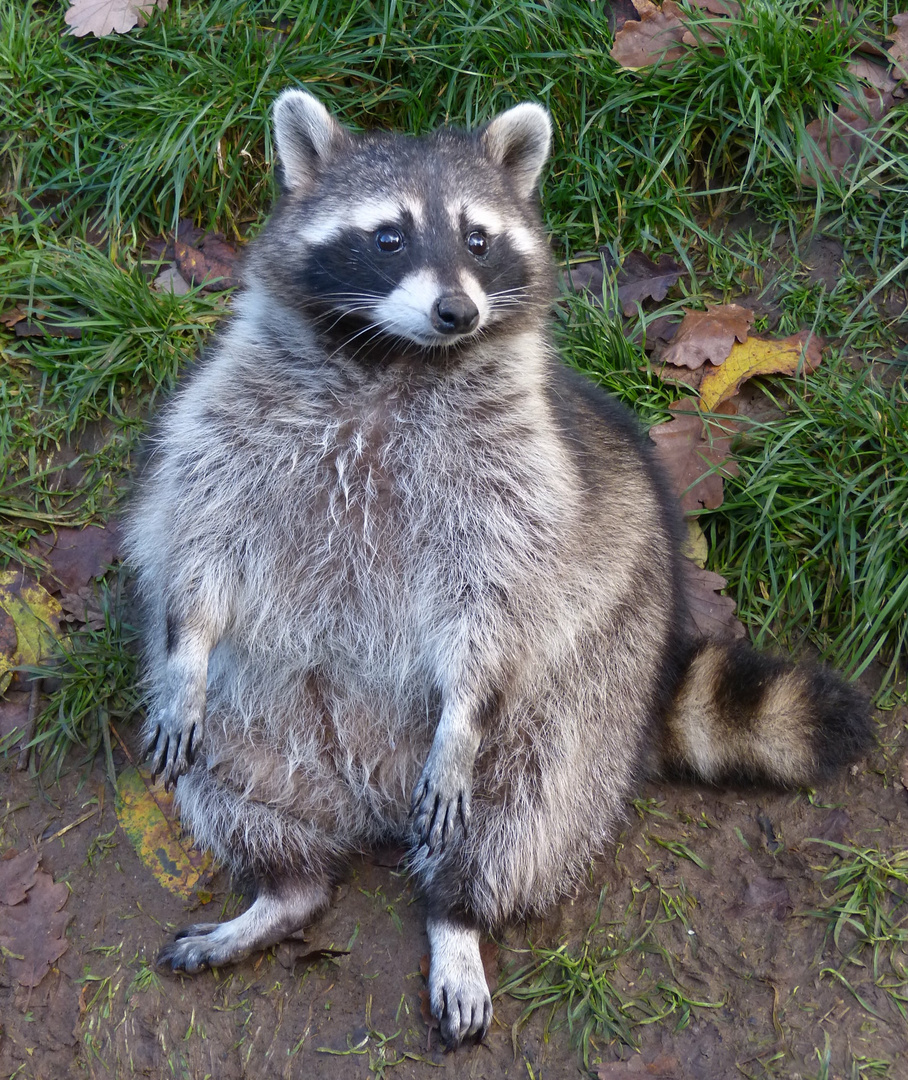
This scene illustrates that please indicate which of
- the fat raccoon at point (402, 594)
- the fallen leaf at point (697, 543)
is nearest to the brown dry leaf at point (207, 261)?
the fat raccoon at point (402, 594)

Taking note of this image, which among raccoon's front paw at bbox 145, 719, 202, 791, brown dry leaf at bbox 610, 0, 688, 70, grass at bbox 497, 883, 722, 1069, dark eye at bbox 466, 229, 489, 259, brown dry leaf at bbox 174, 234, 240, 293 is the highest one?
brown dry leaf at bbox 610, 0, 688, 70

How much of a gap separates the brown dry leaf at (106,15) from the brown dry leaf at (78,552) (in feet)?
5.90

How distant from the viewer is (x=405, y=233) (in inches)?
111

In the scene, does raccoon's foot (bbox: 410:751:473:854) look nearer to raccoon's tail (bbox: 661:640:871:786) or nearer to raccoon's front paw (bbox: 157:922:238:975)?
raccoon's front paw (bbox: 157:922:238:975)

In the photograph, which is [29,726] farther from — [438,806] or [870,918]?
[870,918]

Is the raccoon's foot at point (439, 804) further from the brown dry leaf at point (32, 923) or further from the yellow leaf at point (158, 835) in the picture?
the brown dry leaf at point (32, 923)

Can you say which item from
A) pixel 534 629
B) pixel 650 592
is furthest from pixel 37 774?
pixel 650 592

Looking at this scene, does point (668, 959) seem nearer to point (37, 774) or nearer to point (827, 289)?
point (37, 774)

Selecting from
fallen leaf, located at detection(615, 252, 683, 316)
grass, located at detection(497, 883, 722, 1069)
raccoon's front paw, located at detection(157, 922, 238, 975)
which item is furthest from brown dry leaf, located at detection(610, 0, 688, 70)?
raccoon's front paw, located at detection(157, 922, 238, 975)

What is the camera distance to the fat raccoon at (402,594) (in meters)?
2.83

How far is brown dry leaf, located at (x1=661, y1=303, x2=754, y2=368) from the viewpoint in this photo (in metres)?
3.71

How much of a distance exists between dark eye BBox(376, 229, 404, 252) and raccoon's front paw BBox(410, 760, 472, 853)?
1227mm

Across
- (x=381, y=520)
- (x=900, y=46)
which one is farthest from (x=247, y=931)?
(x=900, y=46)

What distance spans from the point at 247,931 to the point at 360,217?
1.75 metres
